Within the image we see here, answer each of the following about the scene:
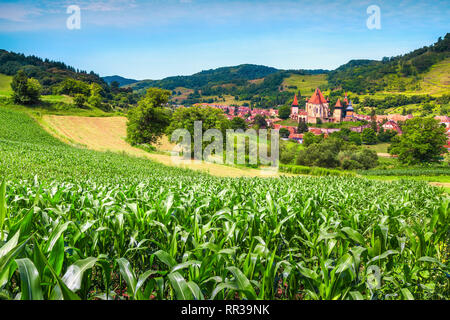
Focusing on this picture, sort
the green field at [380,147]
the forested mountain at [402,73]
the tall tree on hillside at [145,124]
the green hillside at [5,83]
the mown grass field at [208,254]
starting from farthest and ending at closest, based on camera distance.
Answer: the forested mountain at [402,73] < the green field at [380,147] < the green hillside at [5,83] < the tall tree on hillside at [145,124] < the mown grass field at [208,254]

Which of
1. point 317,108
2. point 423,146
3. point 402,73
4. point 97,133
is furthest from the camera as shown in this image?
point 402,73

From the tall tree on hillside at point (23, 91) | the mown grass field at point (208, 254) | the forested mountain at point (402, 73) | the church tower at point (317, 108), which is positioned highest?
the forested mountain at point (402, 73)

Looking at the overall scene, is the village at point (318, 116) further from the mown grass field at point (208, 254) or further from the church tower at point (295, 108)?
the mown grass field at point (208, 254)

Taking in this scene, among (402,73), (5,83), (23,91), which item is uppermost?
(402,73)

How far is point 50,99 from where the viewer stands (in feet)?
198

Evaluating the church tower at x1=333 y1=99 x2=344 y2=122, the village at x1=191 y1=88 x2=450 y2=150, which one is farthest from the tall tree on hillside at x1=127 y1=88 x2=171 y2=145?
the church tower at x1=333 y1=99 x2=344 y2=122

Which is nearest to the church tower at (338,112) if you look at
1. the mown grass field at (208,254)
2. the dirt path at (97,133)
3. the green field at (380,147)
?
Result: the green field at (380,147)

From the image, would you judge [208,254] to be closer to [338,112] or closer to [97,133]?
[97,133]

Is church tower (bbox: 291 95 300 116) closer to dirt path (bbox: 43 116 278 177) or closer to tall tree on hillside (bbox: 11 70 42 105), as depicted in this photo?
dirt path (bbox: 43 116 278 177)

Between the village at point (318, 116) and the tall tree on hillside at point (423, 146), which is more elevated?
the village at point (318, 116)

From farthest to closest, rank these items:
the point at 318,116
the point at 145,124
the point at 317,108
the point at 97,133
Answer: the point at 317,108 < the point at 318,116 < the point at 145,124 < the point at 97,133

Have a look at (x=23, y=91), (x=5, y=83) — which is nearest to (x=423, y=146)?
(x=23, y=91)
